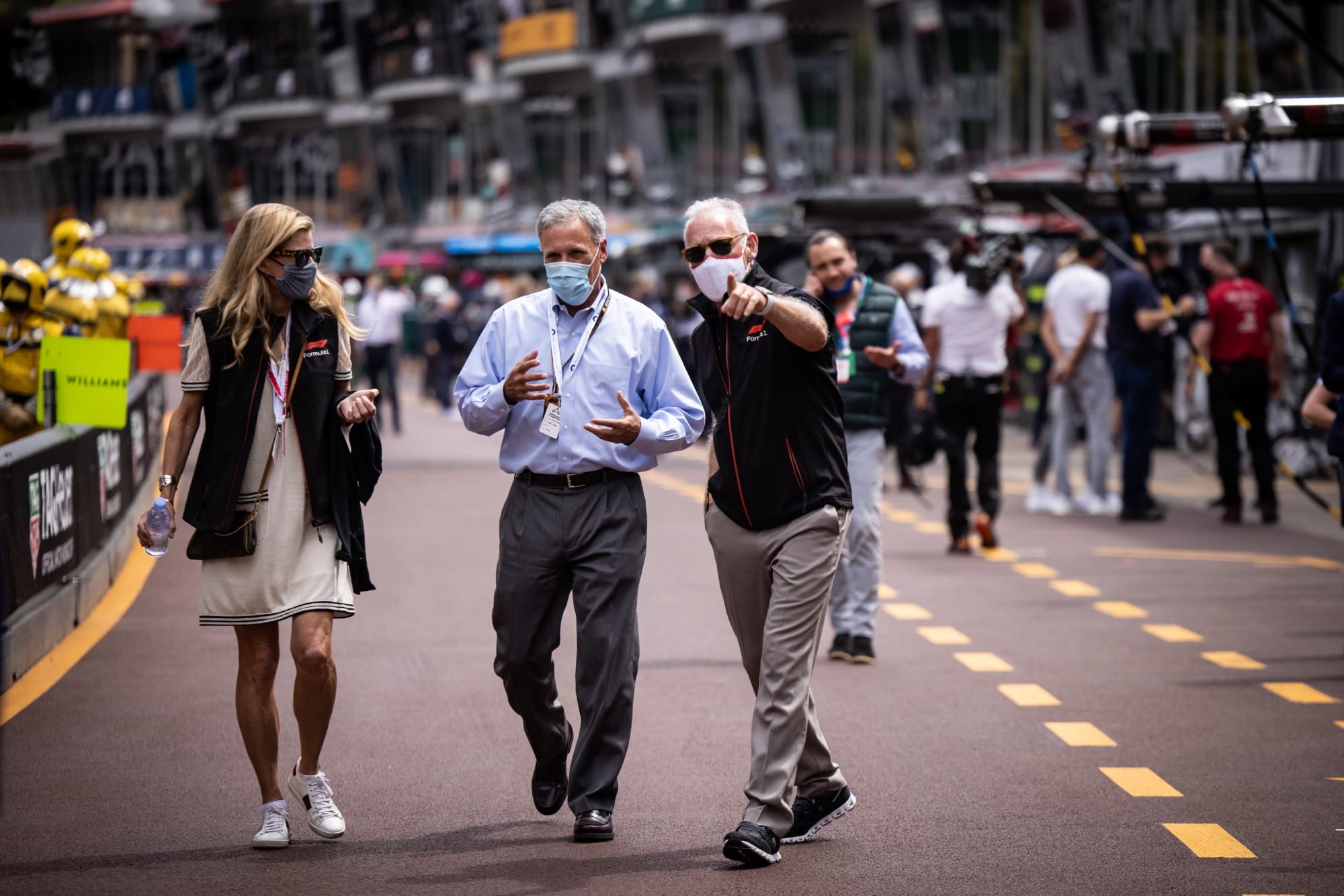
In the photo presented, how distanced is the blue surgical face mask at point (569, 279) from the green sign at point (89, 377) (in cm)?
482

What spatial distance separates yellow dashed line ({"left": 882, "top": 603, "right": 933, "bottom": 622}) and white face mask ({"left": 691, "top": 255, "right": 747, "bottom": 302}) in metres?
5.18

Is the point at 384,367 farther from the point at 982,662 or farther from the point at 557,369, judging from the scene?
the point at 557,369

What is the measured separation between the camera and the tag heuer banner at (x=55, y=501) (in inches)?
331

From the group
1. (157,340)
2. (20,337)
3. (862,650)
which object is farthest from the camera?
(157,340)

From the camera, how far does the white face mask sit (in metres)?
5.57

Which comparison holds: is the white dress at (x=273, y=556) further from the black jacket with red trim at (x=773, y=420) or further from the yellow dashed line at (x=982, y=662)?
the yellow dashed line at (x=982, y=662)

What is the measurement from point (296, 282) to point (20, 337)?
6334mm

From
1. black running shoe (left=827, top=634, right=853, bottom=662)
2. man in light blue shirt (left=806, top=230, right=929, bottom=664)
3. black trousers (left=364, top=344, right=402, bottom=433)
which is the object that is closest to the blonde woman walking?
man in light blue shirt (left=806, top=230, right=929, bottom=664)

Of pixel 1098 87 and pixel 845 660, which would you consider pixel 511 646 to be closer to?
pixel 845 660

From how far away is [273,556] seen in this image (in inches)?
226

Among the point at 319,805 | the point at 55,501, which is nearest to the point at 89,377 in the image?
the point at 55,501

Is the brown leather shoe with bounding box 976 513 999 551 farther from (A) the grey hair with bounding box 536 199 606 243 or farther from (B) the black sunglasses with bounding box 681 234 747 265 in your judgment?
(B) the black sunglasses with bounding box 681 234 747 265

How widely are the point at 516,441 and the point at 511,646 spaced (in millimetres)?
615

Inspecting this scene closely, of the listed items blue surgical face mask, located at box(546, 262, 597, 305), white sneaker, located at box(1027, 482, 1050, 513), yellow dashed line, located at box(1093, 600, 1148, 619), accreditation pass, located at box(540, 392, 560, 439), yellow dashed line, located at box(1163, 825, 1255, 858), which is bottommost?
white sneaker, located at box(1027, 482, 1050, 513)
